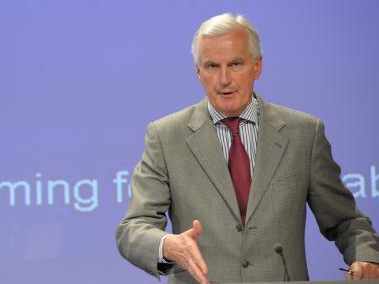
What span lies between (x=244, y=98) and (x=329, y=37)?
1324 mm

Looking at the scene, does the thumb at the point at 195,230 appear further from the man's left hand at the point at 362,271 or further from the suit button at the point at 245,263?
the man's left hand at the point at 362,271

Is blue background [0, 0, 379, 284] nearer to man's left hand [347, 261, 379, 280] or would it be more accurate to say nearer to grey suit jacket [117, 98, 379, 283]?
grey suit jacket [117, 98, 379, 283]

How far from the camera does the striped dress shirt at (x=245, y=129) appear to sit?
253 cm

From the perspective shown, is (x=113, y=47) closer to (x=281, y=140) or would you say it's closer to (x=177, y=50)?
(x=177, y=50)

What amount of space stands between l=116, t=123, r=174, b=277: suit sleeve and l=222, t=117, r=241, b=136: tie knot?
21 centimetres

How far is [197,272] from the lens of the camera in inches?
78.2

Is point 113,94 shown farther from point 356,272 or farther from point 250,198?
point 356,272

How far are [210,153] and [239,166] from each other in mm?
93


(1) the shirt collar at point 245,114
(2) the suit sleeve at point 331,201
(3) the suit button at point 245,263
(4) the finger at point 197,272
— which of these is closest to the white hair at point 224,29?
(1) the shirt collar at point 245,114

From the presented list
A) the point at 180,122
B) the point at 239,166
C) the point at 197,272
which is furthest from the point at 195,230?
the point at 180,122

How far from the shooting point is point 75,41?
366 centimetres

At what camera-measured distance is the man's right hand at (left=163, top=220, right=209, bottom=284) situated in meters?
1.99

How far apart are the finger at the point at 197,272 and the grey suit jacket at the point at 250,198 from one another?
26 cm

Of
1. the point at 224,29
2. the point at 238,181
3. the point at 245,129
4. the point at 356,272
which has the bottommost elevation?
the point at 356,272
